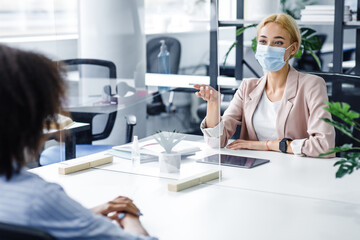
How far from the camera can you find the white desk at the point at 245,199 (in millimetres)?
1591

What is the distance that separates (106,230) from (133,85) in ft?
3.92

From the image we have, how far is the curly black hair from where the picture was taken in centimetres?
104

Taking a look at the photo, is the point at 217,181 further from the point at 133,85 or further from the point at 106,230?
the point at 106,230

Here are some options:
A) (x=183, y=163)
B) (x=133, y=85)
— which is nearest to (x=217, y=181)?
(x=183, y=163)

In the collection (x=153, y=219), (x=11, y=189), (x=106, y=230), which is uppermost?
(x=11, y=189)

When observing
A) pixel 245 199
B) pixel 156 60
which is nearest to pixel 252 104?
pixel 156 60

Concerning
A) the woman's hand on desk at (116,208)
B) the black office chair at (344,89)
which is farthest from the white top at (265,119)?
the woman's hand on desk at (116,208)

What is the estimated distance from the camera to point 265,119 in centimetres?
267

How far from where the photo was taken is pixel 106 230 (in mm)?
1163

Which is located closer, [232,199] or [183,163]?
[232,199]

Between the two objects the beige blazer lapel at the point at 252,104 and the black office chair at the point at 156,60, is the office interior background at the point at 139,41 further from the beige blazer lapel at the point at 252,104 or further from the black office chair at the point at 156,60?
the beige blazer lapel at the point at 252,104

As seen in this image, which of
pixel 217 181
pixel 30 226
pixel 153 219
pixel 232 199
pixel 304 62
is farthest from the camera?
pixel 304 62

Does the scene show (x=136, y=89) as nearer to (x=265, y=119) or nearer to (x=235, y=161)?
(x=235, y=161)

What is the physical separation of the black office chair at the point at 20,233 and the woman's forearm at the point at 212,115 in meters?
1.40
